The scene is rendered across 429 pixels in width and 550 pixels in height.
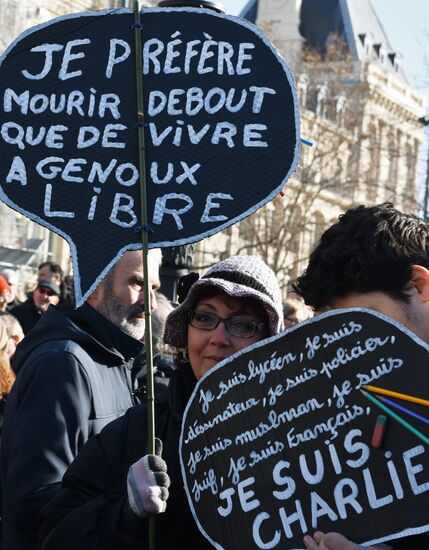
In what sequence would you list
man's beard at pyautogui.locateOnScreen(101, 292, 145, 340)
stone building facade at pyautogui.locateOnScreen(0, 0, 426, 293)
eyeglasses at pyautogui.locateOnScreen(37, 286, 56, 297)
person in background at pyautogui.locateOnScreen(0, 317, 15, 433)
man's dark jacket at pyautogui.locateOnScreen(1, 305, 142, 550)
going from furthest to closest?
1. stone building facade at pyautogui.locateOnScreen(0, 0, 426, 293)
2. eyeglasses at pyautogui.locateOnScreen(37, 286, 56, 297)
3. person in background at pyautogui.locateOnScreen(0, 317, 15, 433)
4. man's beard at pyautogui.locateOnScreen(101, 292, 145, 340)
5. man's dark jacket at pyautogui.locateOnScreen(1, 305, 142, 550)

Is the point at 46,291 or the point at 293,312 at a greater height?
the point at 46,291

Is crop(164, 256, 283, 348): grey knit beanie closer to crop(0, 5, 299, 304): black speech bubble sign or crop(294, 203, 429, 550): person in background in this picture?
crop(0, 5, 299, 304): black speech bubble sign

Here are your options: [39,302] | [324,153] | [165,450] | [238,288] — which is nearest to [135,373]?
[238,288]

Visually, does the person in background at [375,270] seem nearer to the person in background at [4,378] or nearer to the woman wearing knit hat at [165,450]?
the woman wearing knit hat at [165,450]

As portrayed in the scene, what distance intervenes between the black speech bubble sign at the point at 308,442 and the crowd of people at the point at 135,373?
Result: 7cm

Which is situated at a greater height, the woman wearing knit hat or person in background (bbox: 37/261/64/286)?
person in background (bbox: 37/261/64/286)

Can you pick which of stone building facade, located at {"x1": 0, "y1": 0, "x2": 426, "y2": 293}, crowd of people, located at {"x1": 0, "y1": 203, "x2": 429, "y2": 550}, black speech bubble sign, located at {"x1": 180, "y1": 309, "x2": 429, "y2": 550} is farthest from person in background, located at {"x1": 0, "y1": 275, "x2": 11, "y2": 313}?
stone building facade, located at {"x1": 0, "y1": 0, "x2": 426, "y2": 293}

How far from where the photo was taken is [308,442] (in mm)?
2410

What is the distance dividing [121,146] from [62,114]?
7.6 inches

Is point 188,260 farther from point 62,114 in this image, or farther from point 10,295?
point 62,114

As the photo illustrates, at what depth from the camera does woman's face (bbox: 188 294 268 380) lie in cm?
313

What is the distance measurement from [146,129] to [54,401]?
97 centimetres

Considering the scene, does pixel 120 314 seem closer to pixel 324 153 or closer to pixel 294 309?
pixel 294 309

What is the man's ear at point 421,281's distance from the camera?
2.44m
